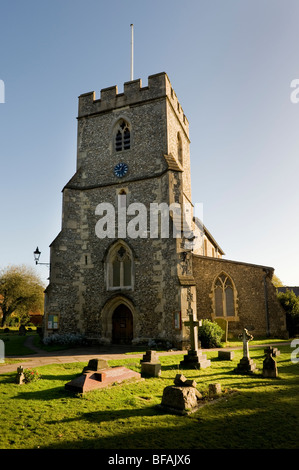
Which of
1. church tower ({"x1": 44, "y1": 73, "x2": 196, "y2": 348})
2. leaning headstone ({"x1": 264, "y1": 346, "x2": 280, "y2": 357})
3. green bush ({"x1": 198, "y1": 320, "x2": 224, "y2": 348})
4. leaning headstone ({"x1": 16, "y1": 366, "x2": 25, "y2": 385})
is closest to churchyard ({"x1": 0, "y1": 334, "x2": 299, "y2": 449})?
leaning headstone ({"x1": 16, "y1": 366, "x2": 25, "y2": 385})

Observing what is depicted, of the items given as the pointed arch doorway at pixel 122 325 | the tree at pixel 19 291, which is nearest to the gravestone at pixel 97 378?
the pointed arch doorway at pixel 122 325

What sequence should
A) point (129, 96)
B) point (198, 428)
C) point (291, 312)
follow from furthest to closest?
point (129, 96) → point (291, 312) → point (198, 428)

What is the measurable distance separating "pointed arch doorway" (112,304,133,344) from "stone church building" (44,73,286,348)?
0.17ft

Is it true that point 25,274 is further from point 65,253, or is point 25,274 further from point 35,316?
point 65,253

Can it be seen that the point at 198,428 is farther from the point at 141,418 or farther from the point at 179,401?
the point at 141,418

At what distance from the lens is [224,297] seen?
17.9 metres

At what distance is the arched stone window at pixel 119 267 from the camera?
16.6 m

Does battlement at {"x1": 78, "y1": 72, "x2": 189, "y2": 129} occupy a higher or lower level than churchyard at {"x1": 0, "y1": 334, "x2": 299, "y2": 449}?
higher

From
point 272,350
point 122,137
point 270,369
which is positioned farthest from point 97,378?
point 122,137

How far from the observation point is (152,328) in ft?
49.9

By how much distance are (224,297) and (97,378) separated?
12047mm

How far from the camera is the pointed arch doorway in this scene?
16.4m

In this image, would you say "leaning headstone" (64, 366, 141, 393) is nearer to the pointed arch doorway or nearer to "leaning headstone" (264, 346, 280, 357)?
"leaning headstone" (264, 346, 280, 357)
